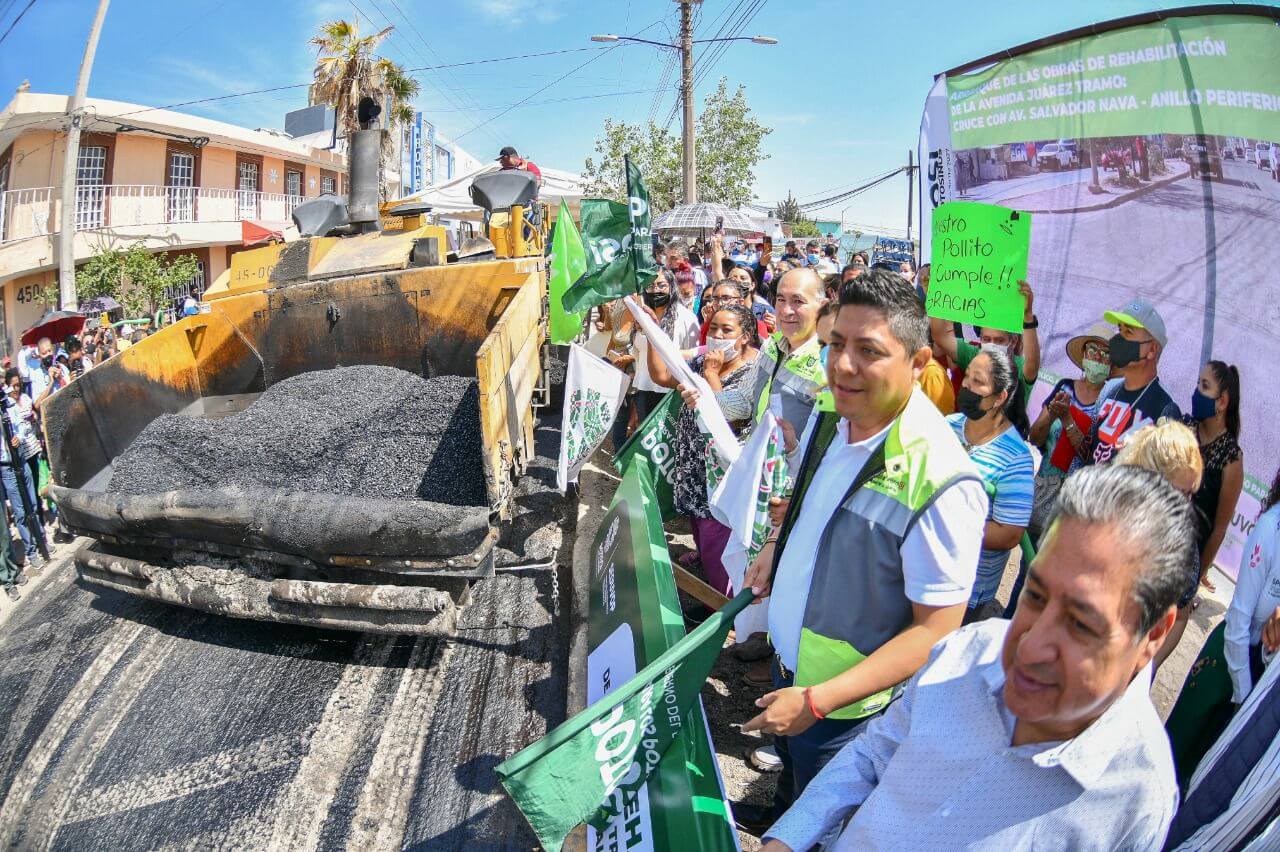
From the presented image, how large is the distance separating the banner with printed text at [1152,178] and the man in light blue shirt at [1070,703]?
2.90 meters

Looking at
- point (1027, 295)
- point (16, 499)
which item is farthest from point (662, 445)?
point (16, 499)

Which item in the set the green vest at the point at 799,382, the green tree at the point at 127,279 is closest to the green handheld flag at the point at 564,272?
the green vest at the point at 799,382

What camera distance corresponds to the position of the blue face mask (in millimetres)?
3000

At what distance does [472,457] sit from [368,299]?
2.05 metres

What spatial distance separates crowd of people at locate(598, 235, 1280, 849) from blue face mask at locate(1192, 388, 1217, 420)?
12mm

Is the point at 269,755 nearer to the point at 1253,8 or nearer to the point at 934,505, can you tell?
the point at 934,505

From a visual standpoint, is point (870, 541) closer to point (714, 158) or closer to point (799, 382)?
point (799, 382)

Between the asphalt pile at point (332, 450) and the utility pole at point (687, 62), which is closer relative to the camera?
the asphalt pile at point (332, 450)

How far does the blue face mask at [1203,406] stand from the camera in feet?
9.84

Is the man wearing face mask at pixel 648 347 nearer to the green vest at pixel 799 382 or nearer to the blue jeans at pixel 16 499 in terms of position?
the green vest at pixel 799 382

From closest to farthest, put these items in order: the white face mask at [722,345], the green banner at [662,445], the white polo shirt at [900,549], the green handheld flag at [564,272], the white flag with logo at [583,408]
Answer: the white polo shirt at [900,549]
the green banner at [662,445]
the white face mask at [722,345]
the white flag with logo at [583,408]
the green handheld flag at [564,272]

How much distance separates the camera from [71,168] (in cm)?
1301

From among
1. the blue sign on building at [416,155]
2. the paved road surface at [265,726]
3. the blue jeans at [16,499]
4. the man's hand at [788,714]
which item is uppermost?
the blue sign on building at [416,155]

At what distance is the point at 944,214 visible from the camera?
154 inches
